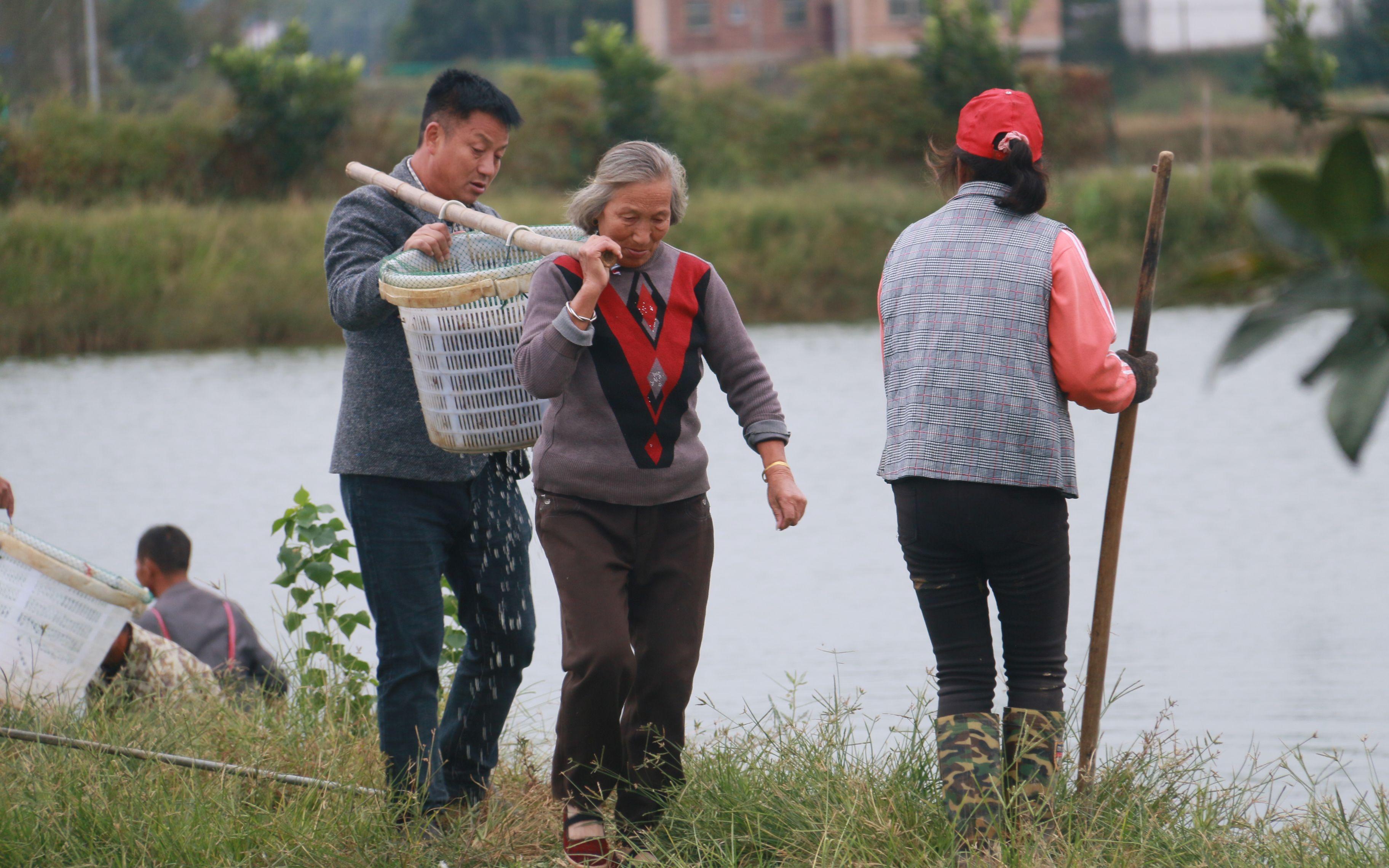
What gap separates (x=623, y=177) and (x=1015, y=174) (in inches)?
31.4

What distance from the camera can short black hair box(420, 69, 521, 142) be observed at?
352cm

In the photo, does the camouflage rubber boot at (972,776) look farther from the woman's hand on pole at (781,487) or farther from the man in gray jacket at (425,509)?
the man in gray jacket at (425,509)

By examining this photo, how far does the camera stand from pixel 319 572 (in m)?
4.74

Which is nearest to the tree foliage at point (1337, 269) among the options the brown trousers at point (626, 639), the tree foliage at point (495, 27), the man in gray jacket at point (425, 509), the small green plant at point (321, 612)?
the brown trousers at point (626, 639)

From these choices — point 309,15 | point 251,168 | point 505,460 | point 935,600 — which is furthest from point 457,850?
point 309,15

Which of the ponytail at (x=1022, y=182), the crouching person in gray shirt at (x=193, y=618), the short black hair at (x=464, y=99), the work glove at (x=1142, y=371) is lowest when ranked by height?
the crouching person in gray shirt at (x=193, y=618)

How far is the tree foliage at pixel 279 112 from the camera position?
97.9ft

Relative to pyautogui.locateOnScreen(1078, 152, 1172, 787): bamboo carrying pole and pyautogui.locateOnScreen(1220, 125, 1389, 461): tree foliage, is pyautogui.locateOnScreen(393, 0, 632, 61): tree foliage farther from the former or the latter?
pyautogui.locateOnScreen(1220, 125, 1389, 461): tree foliage

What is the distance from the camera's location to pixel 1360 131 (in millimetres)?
874

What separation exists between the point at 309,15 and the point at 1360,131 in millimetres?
97001

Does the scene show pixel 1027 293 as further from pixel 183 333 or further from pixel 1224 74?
pixel 1224 74

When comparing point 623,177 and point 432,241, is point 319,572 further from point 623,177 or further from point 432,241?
point 623,177

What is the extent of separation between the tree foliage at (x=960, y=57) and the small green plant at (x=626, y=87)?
19.4 ft

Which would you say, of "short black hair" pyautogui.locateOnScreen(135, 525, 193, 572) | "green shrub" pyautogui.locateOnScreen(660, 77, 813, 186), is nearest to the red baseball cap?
"short black hair" pyautogui.locateOnScreen(135, 525, 193, 572)
